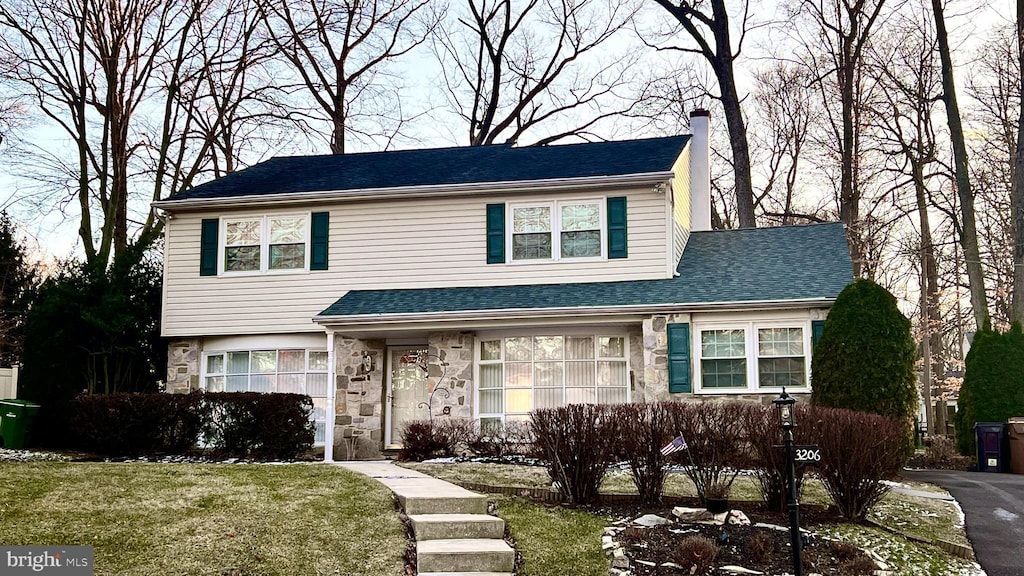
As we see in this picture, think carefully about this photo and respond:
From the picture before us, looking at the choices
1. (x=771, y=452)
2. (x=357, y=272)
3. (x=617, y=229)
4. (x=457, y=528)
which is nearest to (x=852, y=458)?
(x=771, y=452)

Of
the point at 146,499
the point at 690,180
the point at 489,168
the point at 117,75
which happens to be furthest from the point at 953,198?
the point at 146,499

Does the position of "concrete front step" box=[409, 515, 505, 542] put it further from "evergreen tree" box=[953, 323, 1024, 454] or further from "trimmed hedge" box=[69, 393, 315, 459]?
"evergreen tree" box=[953, 323, 1024, 454]

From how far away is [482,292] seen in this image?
50.8ft

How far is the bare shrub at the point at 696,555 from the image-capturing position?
705 centimetres

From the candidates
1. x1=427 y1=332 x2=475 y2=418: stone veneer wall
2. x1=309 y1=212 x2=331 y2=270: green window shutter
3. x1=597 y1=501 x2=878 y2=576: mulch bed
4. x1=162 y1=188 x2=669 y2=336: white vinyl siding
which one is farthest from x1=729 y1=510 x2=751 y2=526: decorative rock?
x1=309 y1=212 x2=331 y2=270: green window shutter

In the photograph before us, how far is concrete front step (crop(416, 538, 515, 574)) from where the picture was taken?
6.99 m

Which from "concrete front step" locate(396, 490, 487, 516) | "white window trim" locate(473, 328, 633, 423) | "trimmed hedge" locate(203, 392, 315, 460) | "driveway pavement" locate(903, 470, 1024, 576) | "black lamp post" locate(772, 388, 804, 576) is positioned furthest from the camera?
"white window trim" locate(473, 328, 633, 423)

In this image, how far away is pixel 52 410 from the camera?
15586 millimetres

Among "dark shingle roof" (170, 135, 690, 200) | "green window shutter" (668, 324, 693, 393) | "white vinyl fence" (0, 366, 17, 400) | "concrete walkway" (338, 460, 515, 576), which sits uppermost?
"dark shingle roof" (170, 135, 690, 200)

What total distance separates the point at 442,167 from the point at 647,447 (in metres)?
9.80

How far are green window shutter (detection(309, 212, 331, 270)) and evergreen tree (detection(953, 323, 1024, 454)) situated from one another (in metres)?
10.7

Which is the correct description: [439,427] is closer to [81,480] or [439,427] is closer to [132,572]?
[81,480]

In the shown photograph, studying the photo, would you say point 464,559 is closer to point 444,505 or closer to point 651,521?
point 444,505

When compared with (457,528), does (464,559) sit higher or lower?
lower
